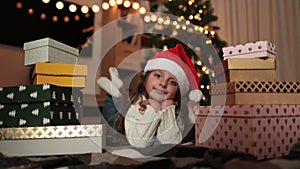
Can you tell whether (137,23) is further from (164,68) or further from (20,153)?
(20,153)

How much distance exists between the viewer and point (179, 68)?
1.07 metres

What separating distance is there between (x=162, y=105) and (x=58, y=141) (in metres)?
0.33

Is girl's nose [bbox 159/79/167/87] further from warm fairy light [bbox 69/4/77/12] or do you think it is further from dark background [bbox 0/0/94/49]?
warm fairy light [bbox 69/4/77/12]

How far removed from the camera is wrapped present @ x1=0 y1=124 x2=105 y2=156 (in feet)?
2.73

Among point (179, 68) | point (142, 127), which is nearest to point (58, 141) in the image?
point (142, 127)

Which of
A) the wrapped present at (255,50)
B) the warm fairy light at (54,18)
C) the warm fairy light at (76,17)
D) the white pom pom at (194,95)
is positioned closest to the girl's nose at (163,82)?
the white pom pom at (194,95)

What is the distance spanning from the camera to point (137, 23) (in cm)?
295

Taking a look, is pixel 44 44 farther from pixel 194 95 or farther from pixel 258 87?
pixel 258 87

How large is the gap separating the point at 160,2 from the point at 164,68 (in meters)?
1.95

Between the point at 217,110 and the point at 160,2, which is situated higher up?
the point at 160,2

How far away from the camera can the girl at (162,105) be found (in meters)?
0.96

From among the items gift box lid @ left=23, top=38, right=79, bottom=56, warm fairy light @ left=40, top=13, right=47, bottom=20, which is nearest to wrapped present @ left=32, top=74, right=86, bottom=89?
gift box lid @ left=23, top=38, right=79, bottom=56

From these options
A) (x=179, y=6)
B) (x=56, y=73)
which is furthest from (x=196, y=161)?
(x=179, y=6)

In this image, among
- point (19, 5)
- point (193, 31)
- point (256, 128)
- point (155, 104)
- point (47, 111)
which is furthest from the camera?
point (19, 5)
